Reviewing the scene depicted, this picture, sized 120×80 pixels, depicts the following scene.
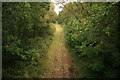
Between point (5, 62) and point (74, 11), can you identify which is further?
point (74, 11)

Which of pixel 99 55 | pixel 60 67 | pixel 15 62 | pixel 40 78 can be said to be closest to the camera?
pixel 99 55

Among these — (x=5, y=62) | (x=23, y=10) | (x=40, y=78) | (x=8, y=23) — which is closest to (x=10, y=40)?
(x=8, y=23)

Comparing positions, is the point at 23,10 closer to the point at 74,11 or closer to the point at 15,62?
the point at 15,62

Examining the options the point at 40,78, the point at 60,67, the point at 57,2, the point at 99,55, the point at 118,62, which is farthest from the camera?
the point at 57,2

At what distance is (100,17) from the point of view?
6.18 metres

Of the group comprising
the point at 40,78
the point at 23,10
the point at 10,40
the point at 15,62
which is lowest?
the point at 40,78

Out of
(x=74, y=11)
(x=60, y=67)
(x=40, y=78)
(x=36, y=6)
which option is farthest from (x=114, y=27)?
(x=74, y=11)

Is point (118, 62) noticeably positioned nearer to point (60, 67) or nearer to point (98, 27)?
point (98, 27)

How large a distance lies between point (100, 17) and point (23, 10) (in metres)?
5.07

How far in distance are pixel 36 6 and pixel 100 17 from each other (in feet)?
24.7

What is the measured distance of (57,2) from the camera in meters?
15.8

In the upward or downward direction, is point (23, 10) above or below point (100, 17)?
above

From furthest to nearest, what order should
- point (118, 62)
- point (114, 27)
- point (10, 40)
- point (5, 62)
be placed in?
1. point (5, 62)
2. point (10, 40)
3. point (114, 27)
4. point (118, 62)

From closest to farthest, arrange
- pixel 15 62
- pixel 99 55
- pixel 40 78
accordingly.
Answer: pixel 99 55 < pixel 15 62 < pixel 40 78
